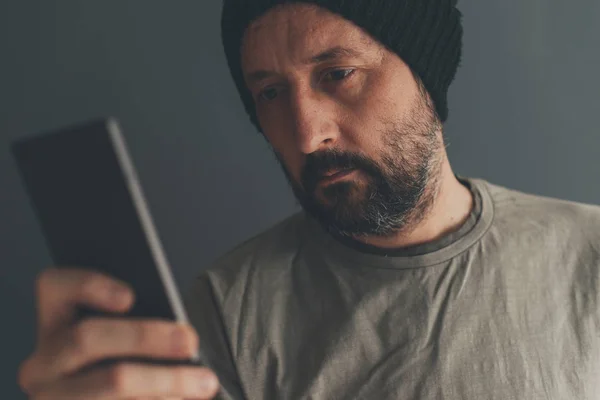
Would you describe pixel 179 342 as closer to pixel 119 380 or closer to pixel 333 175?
pixel 119 380

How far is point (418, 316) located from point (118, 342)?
1.73ft

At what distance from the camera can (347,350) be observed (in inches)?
32.2

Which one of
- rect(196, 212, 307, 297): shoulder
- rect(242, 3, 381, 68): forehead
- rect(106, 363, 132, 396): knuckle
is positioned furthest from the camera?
rect(196, 212, 307, 297): shoulder

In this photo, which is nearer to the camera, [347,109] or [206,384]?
[206,384]

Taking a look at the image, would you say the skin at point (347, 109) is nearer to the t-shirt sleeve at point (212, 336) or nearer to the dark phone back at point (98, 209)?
the t-shirt sleeve at point (212, 336)

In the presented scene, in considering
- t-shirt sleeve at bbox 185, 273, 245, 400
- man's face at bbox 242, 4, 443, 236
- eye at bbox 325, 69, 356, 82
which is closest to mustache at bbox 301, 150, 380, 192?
man's face at bbox 242, 4, 443, 236

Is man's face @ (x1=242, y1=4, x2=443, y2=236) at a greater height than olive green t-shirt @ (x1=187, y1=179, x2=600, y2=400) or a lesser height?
greater

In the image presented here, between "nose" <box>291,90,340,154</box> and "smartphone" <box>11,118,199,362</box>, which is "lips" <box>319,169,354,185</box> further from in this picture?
"smartphone" <box>11,118,199,362</box>

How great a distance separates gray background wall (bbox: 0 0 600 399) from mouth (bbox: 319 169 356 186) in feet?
0.99

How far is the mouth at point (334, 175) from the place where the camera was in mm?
810

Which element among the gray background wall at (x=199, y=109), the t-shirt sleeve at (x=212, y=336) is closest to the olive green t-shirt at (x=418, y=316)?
the t-shirt sleeve at (x=212, y=336)

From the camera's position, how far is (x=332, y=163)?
803 mm

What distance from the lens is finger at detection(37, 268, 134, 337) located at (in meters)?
0.45

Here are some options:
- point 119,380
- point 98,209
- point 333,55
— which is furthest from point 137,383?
point 333,55
